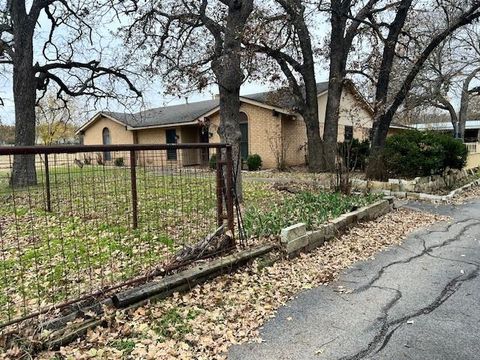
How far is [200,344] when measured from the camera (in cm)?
276

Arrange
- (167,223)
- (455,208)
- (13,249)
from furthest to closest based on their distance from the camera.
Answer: (455,208)
(167,223)
(13,249)

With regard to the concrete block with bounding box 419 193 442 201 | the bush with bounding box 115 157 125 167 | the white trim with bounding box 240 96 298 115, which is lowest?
the concrete block with bounding box 419 193 442 201

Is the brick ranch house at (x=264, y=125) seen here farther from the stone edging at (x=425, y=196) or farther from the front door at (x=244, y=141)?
the stone edging at (x=425, y=196)

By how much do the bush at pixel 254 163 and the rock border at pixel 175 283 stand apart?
1058 cm

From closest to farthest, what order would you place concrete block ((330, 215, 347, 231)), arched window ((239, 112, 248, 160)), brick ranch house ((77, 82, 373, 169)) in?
concrete block ((330, 215, 347, 231)), brick ranch house ((77, 82, 373, 169)), arched window ((239, 112, 248, 160))

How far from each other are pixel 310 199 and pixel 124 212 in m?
3.60

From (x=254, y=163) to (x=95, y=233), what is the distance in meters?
11.3

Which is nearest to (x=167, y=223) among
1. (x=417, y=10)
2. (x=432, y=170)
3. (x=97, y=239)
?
(x=97, y=239)

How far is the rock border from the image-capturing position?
8.87 feet

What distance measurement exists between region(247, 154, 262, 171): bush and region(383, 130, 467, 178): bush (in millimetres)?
7025

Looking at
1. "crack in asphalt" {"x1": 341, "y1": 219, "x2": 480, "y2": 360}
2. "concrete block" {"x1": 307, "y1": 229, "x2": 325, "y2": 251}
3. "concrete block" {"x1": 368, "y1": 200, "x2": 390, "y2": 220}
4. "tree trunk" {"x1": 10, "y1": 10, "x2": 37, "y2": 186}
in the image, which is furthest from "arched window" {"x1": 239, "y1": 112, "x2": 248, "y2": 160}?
"crack in asphalt" {"x1": 341, "y1": 219, "x2": 480, "y2": 360}

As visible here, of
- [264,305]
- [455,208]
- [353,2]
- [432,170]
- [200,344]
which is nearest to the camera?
[200,344]

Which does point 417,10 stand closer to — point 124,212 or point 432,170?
point 432,170

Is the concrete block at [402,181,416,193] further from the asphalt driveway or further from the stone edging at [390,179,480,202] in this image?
the asphalt driveway
